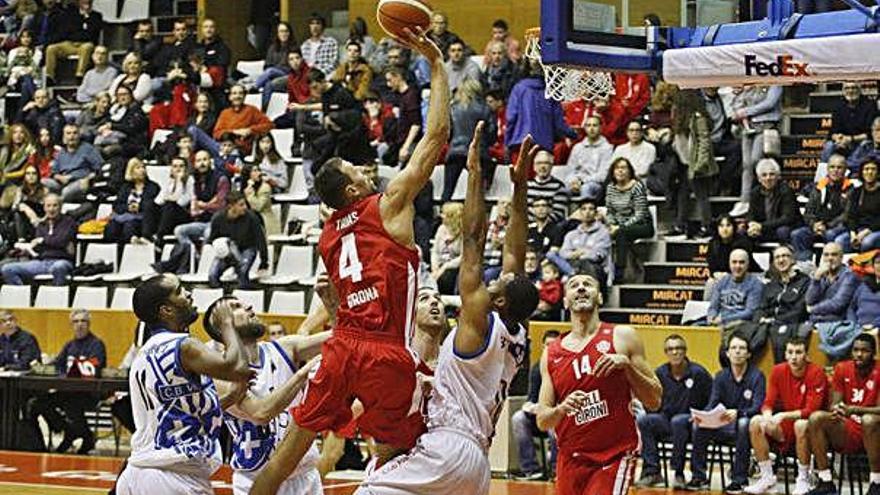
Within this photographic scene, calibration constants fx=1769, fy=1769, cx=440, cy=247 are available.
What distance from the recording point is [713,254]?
1586 cm

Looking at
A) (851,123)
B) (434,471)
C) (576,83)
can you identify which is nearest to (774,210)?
(851,123)

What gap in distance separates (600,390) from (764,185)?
8049mm

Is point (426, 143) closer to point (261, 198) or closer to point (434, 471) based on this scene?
point (434, 471)

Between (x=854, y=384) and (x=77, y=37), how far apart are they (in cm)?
1376

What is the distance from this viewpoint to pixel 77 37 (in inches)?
942

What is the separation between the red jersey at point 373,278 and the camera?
7.23m

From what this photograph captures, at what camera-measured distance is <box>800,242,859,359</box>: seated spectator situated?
14.1m

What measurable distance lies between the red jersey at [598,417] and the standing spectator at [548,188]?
8.48 m

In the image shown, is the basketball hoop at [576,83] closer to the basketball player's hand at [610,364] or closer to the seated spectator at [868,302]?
the basketball player's hand at [610,364]

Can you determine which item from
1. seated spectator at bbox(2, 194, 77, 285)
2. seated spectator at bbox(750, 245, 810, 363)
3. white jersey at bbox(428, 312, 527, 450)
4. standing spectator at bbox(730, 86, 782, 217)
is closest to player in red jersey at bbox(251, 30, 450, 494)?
white jersey at bbox(428, 312, 527, 450)

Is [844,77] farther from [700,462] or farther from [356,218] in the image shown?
[700,462]

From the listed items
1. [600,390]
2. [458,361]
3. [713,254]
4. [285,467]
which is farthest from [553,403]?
[713,254]

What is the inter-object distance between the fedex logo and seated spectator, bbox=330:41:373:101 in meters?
10.1

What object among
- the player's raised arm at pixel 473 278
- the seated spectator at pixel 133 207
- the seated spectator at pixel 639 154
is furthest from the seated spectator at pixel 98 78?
the player's raised arm at pixel 473 278
